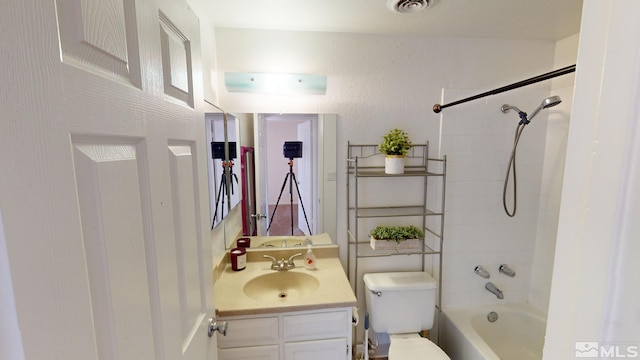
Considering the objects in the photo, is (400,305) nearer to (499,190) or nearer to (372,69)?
(499,190)

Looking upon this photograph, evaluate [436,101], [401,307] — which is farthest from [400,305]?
[436,101]

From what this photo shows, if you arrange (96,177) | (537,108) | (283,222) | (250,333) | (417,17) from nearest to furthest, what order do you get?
1. (96,177)
2. (250,333)
3. (417,17)
4. (537,108)
5. (283,222)

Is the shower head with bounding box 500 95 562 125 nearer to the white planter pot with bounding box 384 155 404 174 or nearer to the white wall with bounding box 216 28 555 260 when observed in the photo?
the white wall with bounding box 216 28 555 260

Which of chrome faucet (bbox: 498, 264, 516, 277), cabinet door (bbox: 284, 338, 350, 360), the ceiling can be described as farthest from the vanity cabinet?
the ceiling

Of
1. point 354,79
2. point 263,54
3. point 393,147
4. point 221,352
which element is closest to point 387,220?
point 393,147

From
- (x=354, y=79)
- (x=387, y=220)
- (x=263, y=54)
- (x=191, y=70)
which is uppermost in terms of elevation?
(x=263, y=54)

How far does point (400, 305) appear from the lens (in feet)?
5.62

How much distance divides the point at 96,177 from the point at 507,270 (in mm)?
2418

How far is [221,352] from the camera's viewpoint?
4.12 ft

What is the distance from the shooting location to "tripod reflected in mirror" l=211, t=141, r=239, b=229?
1.49 m

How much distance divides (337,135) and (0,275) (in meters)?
1.60

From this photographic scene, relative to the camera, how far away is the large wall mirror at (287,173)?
5.64 feet

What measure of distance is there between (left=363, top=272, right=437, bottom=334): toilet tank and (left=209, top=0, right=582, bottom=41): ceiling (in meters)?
1.63

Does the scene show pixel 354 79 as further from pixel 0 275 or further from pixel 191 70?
pixel 0 275
